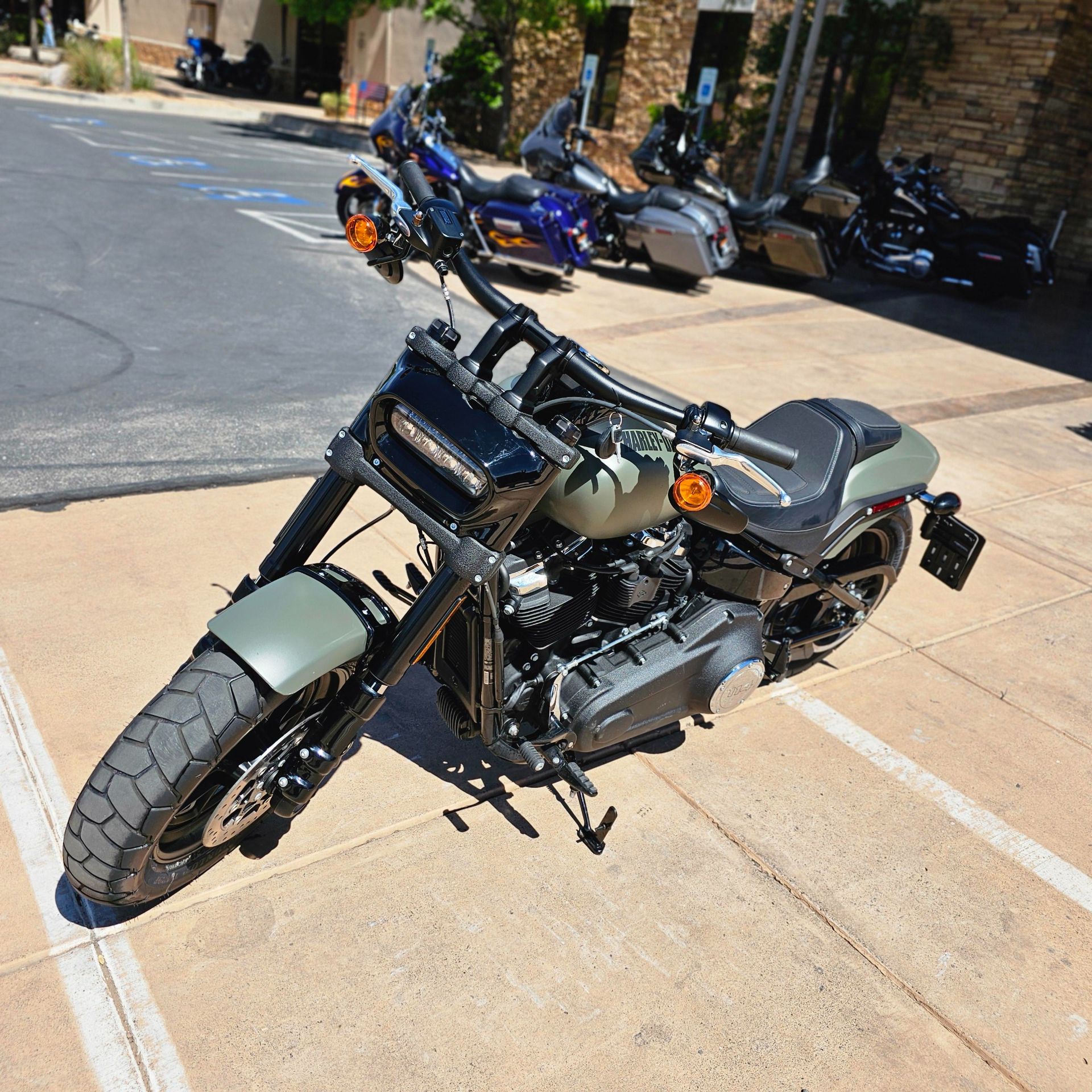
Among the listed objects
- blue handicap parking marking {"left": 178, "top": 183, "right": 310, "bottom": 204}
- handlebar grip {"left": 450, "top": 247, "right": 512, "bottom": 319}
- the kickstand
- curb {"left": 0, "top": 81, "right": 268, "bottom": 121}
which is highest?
handlebar grip {"left": 450, "top": 247, "right": 512, "bottom": 319}

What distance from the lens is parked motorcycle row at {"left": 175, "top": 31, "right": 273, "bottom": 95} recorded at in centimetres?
2792

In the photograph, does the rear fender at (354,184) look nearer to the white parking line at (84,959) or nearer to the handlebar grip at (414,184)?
the handlebar grip at (414,184)

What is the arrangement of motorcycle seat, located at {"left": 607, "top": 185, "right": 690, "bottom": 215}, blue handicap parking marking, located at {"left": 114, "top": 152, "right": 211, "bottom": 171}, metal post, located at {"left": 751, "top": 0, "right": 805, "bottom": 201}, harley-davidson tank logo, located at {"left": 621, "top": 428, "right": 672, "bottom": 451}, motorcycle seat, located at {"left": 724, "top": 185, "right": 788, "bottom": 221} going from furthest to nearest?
metal post, located at {"left": 751, "top": 0, "right": 805, "bottom": 201}
blue handicap parking marking, located at {"left": 114, "top": 152, "right": 211, "bottom": 171}
motorcycle seat, located at {"left": 724, "top": 185, "right": 788, "bottom": 221}
motorcycle seat, located at {"left": 607, "top": 185, "right": 690, "bottom": 215}
harley-davidson tank logo, located at {"left": 621, "top": 428, "right": 672, "bottom": 451}

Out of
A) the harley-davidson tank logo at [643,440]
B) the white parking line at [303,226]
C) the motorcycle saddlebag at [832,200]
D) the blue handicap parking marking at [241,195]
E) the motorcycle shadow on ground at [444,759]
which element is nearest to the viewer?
the harley-davidson tank logo at [643,440]

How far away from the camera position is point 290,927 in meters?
2.68

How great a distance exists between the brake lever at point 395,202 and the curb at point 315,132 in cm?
1883

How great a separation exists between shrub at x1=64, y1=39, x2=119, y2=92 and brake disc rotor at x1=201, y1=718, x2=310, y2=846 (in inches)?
948

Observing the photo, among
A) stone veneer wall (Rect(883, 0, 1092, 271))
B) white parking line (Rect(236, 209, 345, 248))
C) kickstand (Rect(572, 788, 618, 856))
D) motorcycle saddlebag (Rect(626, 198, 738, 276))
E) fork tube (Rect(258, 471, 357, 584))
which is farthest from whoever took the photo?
stone veneer wall (Rect(883, 0, 1092, 271))

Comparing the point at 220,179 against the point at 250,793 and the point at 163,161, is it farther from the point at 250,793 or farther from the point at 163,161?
the point at 250,793

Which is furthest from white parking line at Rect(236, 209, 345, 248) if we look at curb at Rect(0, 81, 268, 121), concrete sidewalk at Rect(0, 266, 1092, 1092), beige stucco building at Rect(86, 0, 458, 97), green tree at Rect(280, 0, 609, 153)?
beige stucco building at Rect(86, 0, 458, 97)

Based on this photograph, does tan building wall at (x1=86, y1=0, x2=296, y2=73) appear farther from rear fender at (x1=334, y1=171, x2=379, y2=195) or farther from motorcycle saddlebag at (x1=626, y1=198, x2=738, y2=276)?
motorcycle saddlebag at (x1=626, y1=198, x2=738, y2=276)

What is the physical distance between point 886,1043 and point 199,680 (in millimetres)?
2017

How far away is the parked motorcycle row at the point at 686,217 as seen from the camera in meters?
10.5

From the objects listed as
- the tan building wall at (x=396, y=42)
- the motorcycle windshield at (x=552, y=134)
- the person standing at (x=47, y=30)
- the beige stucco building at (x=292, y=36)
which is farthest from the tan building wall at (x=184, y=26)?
the motorcycle windshield at (x=552, y=134)
